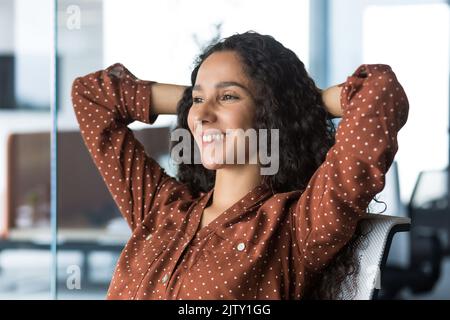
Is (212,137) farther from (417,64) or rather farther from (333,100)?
(417,64)

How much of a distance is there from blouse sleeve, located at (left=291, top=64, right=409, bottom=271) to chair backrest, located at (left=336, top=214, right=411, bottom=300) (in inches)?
3.0

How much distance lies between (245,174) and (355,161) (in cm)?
31

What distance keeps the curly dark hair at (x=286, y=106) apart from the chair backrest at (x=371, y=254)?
0.23 feet

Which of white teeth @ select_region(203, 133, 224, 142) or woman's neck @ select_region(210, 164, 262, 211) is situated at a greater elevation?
white teeth @ select_region(203, 133, 224, 142)

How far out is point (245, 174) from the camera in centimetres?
157

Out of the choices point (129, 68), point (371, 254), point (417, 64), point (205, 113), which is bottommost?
point (371, 254)

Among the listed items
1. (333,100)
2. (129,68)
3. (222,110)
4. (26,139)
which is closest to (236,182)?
(222,110)

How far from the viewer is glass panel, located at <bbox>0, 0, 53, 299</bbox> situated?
3512 mm

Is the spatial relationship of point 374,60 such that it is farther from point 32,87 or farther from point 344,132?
point 344,132

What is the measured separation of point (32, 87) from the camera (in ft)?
11.6

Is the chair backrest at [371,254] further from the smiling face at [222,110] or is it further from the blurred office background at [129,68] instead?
the blurred office background at [129,68]

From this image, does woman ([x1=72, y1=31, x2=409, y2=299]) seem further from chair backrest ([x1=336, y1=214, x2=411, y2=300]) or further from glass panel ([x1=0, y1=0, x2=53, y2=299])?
glass panel ([x1=0, y1=0, x2=53, y2=299])

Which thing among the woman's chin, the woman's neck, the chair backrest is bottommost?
the chair backrest

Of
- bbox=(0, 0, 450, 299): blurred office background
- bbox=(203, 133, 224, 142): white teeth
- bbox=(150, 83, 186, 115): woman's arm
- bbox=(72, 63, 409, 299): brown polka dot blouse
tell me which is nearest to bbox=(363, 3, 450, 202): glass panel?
bbox=(0, 0, 450, 299): blurred office background
